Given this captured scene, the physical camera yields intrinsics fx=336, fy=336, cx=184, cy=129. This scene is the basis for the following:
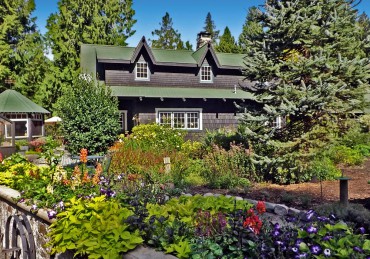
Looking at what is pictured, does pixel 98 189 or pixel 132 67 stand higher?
pixel 132 67

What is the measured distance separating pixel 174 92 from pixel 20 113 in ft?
40.3

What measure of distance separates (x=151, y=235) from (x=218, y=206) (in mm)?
1191

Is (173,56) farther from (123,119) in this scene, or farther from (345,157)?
(345,157)

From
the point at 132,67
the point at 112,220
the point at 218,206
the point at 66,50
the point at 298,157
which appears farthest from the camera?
the point at 66,50

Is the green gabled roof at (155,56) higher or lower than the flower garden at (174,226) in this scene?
higher

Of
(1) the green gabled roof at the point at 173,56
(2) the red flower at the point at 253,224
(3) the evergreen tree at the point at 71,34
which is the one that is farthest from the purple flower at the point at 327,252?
(3) the evergreen tree at the point at 71,34

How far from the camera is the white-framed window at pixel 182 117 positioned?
21.2 meters

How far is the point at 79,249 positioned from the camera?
3.49 metres

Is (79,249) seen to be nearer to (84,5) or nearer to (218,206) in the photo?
(218,206)

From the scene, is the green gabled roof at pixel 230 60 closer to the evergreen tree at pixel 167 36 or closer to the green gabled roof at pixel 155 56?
the green gabled roof at pixel 155 56

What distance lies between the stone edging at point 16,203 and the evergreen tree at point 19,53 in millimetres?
29177

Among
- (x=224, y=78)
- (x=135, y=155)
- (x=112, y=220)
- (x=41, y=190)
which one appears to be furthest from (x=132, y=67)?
(x=112, y=220)

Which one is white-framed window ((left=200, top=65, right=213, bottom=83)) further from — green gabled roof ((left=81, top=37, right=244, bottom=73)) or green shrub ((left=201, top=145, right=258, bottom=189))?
green shrub ((left=201, top=145, right=258, bottom=189))

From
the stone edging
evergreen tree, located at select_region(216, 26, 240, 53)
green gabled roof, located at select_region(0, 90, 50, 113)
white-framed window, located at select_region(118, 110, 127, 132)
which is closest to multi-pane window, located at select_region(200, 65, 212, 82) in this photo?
white-framed window, located at select_region(118, 110, 127, 132)
